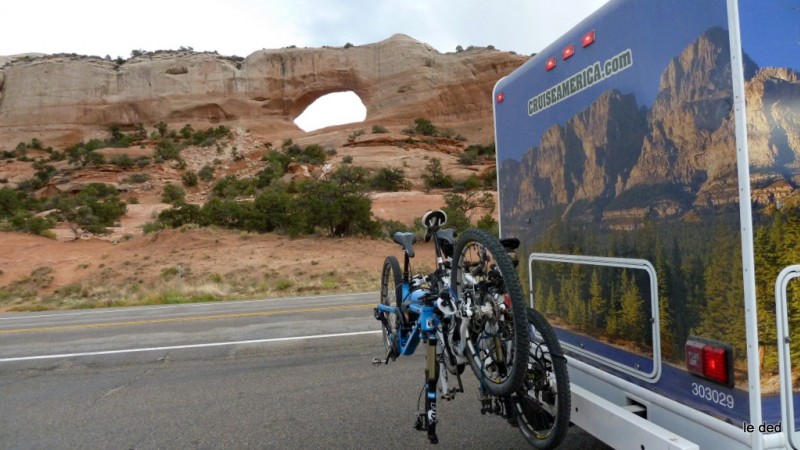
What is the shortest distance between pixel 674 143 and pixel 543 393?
1460 millimetres

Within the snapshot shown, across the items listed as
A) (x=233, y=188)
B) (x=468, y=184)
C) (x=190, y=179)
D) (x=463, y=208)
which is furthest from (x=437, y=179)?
(x=190, y=179)

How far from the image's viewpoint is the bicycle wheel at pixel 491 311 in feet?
9.32

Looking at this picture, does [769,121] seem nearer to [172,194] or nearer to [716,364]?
[716,364]

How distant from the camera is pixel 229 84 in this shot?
76938 mm

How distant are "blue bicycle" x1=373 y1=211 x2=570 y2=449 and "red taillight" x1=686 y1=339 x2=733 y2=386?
2.06ft

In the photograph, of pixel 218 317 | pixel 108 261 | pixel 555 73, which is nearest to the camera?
Result: pixel 555 73

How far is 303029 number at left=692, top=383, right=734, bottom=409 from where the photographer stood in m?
2.44

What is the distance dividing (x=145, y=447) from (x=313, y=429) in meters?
1.31

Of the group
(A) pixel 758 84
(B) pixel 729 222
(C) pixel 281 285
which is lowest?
(C) pixel 281 285

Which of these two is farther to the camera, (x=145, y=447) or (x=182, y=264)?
(x=182, y=264)

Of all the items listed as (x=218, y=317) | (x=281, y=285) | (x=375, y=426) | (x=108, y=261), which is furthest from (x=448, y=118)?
(x=375, y=426)

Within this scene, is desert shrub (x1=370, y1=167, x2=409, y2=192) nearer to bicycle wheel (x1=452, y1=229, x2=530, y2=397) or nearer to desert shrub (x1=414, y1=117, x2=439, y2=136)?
desert shrub (x1=414, y1=117, x2=439, y2=136)

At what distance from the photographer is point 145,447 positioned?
4.55m

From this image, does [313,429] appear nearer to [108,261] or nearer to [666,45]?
[666,45]
